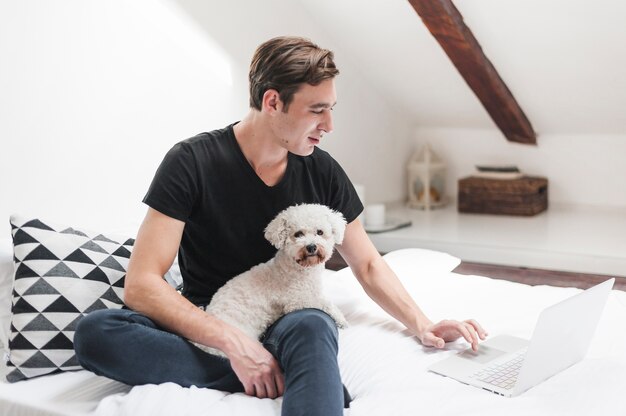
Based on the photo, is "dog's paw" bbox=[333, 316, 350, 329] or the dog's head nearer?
the dog's head

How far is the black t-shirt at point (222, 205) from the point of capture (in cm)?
177

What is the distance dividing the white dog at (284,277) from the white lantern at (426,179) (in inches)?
101

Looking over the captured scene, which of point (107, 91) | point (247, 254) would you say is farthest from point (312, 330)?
point (107, 91)

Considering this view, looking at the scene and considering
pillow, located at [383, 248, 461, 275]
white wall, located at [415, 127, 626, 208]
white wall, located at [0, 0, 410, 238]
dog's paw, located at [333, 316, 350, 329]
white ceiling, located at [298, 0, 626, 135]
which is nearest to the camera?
Result: dog's paw, located at [333, 316, 350, 329]

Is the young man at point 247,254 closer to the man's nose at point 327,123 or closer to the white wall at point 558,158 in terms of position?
the man's nose at point 327,123

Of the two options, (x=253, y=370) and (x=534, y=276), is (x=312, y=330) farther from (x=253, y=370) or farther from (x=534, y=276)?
(x=534, y=276)

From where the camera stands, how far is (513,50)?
11.0 feet

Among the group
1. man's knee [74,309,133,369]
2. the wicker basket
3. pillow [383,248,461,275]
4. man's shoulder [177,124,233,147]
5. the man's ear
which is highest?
the man's ear

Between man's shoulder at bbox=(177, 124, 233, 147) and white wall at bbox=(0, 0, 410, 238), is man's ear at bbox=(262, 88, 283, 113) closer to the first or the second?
man's shoulder at bbox=(177, 124, 233, 147)

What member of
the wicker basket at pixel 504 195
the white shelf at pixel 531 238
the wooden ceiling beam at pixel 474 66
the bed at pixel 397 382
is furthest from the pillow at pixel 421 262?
the wicker basket at pixel 504 195

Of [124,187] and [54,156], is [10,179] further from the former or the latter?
[124,187]

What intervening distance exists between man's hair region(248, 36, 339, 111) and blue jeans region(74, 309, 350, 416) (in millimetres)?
525

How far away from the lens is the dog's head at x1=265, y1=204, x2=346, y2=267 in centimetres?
170

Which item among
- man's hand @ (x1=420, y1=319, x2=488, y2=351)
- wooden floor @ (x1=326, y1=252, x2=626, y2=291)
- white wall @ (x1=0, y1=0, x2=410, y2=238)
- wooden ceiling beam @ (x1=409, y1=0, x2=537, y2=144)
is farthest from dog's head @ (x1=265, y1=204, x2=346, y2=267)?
wooden ceiling beam @ (x1=409, y1=0, x2=537, y2=144)
